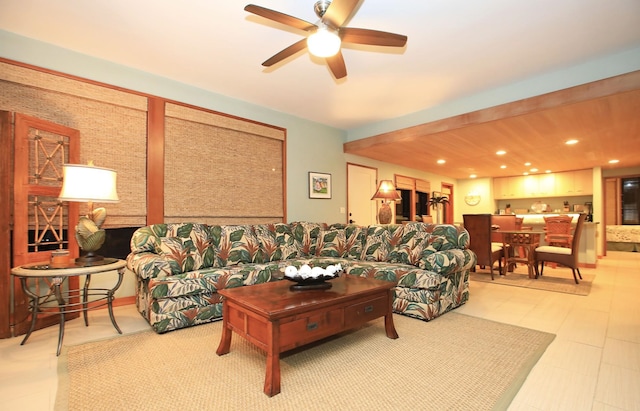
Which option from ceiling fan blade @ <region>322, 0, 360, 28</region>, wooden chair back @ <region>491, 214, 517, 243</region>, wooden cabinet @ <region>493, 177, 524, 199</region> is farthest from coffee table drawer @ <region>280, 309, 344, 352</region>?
wooden cabinet @ <region>493, 177, 524, 199</region>

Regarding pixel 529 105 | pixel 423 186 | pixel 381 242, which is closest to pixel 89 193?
pixel 381 242

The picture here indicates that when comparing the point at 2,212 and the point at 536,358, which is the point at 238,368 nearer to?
the point at 536,358

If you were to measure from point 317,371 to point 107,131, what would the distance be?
334cm

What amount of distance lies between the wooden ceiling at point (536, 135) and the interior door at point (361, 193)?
38cm

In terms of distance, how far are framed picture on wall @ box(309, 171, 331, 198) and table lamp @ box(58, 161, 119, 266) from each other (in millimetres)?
3214

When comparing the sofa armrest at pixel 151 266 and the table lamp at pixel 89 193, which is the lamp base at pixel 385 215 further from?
the table lamp at pixel 89 193

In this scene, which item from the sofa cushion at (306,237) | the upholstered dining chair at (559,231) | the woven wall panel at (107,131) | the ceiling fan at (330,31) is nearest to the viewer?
the ceiling fan at (330,31)

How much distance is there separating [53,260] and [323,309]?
2.21 m

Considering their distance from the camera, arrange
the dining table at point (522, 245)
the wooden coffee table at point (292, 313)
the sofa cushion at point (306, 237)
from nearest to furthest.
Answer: the wooden coffee table at point (292, 313) → the sofa cushion at point (306, 237) → the dining table at point (522, 245)

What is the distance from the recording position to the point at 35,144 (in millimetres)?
2764

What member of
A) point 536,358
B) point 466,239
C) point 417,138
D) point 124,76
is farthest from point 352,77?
point 536,358

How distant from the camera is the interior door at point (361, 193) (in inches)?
240

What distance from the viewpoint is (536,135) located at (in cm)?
460

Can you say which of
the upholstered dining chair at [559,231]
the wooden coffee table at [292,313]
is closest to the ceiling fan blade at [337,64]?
the wooden coffee table at [292,313]
